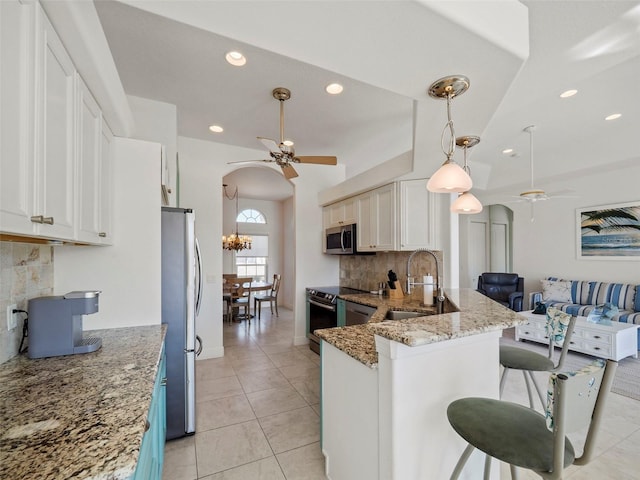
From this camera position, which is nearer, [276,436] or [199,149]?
[276,436]

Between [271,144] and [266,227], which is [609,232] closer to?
[271,144]

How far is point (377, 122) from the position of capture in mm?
3348

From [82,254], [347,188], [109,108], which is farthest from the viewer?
[347,188]

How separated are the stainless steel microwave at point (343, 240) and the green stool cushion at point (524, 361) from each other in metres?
2.38

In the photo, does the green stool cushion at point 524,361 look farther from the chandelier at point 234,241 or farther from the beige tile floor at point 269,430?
the chandelier at point 234,241

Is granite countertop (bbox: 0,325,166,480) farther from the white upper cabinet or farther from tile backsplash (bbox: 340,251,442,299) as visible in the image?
tile backsplash (bbox: 340,251,442,299)

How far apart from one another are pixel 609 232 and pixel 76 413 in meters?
7.00

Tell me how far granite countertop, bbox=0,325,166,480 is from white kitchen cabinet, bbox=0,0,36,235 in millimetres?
599

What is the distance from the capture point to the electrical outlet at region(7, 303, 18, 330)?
1401 mm

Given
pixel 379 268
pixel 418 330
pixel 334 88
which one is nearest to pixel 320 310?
pixel 379 268

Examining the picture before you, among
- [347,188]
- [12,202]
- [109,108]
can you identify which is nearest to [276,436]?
[12,202]

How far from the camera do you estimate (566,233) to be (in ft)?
18.2

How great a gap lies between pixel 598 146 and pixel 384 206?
Result: 3.52 meters

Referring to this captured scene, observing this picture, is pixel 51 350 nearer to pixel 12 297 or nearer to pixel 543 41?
pixel 12 297
